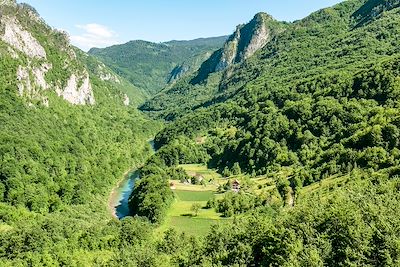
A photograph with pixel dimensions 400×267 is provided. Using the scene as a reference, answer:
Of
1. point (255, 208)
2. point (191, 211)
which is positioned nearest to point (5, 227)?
point (191, 211)

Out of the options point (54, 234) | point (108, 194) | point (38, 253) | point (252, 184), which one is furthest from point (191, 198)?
point (38, 253)

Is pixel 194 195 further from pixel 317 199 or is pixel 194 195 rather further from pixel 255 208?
pixel 317 199

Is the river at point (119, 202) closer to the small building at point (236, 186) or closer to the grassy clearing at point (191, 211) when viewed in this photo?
the grassy clearing at point (191, 211)

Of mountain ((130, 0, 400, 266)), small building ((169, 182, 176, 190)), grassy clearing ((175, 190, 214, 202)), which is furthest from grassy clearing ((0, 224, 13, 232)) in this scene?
small building ((169, 182, 176, 190))

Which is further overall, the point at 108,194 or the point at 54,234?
the point at 108,194

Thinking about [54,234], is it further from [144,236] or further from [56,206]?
[56,206]

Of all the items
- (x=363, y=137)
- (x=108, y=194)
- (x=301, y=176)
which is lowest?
(x=108, y=194)

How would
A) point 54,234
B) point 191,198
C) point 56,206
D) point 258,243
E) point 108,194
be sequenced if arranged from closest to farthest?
point 258,243 → point 54,234 → point 56,206 → point 191,198 → point 108,194

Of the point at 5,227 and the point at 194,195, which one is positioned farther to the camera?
the point at 194,195

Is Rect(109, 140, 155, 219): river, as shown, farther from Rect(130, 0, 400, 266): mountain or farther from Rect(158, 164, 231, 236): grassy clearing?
Rect(158, 164, 231, 236): grassy clearing

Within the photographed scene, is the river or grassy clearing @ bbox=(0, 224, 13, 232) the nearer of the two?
grassy clearing @ bbox=(0, 224, 13, 232)

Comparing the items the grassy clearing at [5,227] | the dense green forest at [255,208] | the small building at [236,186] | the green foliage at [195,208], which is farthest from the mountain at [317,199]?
the grassy clearing at [5,227]
